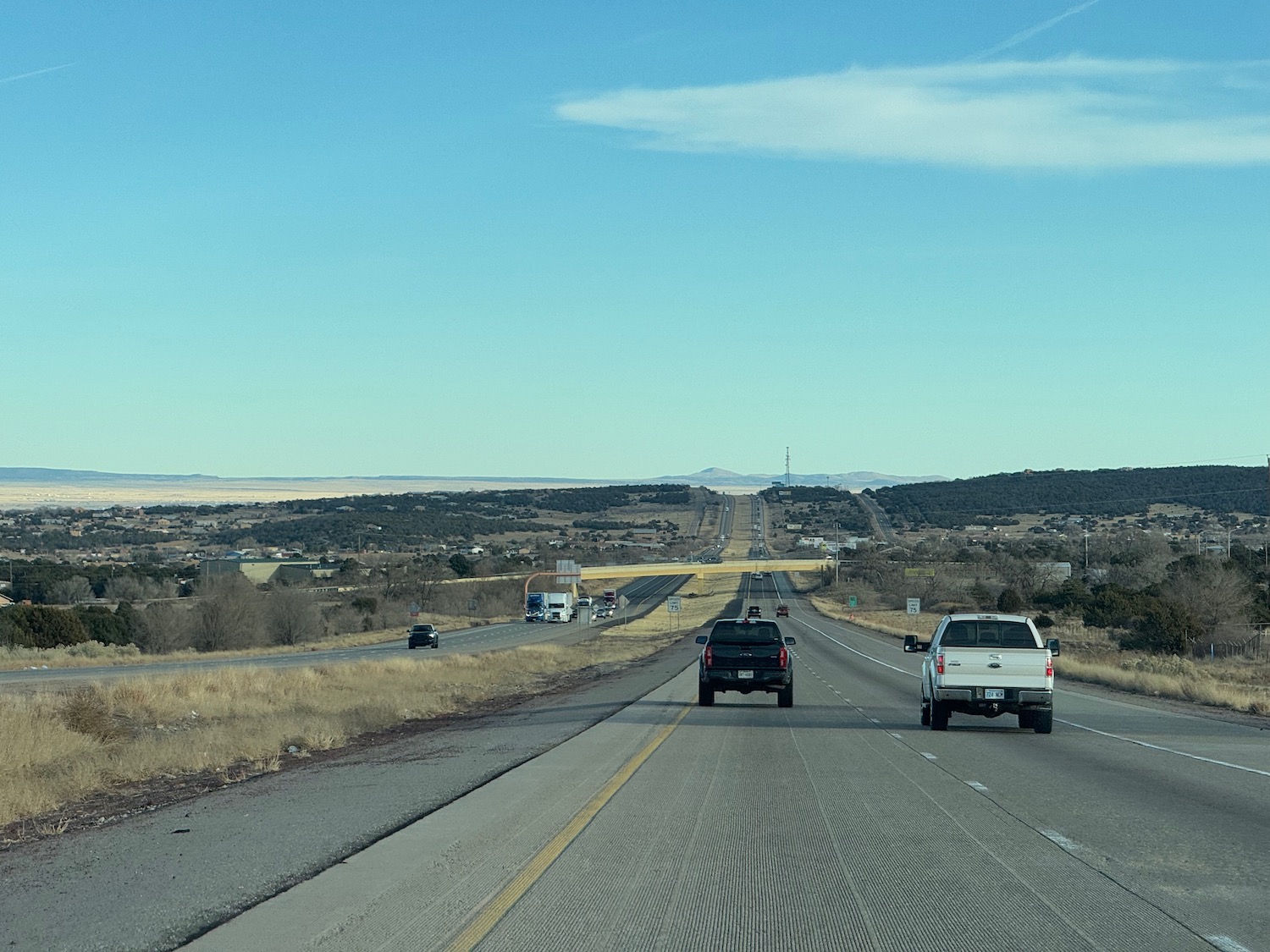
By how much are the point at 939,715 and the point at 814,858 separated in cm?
1247

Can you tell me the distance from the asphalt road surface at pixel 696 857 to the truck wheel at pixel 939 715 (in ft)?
9.98

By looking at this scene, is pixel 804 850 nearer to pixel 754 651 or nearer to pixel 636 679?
pixel 754 651

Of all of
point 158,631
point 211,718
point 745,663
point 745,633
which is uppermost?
point 745,633

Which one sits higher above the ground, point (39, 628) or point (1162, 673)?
point (1162, 673)

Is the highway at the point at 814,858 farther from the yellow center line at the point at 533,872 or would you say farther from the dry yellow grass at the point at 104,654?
the dry yellow grass at the point at 104,654

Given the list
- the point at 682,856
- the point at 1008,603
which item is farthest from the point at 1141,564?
the point at 682,856

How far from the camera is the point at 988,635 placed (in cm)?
2234

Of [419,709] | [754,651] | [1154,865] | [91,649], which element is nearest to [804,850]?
[1154,865]

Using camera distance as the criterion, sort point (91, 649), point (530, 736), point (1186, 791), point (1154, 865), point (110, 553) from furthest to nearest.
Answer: point (110, 553) < point (91, 649) < point (530, 736) < point (1186, 791) < point (1154, 865)

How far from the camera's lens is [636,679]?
37.8m

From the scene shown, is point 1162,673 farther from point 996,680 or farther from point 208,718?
point 208,718

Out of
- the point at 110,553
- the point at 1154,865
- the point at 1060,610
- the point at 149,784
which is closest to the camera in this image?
the point at 1154,865

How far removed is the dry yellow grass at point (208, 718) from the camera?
16.1 meters

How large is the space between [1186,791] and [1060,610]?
81935mm
